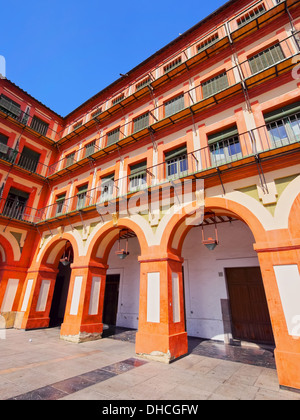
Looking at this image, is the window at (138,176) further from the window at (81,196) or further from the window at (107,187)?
the window at (81,196)

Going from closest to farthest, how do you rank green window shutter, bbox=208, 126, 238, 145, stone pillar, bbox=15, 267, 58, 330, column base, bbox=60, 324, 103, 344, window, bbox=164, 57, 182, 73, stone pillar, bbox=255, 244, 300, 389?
stone pillar, bbox=255, 244, 300, 389
green window shutter, bbox=208, 126, 238, 145
column base, bbox=60, 324, 103, 344
stone pillar, bbox=15, 267, 58, 330
window, bbox=164, 57, 182, 73

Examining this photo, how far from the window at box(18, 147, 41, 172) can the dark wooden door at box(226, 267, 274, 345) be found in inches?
599

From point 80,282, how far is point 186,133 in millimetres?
8920

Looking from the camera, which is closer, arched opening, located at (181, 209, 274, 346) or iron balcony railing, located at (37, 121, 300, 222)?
iron balcony railing, located at (37, 121, 300, 222)

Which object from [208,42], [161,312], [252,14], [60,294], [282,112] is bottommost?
[161,312]

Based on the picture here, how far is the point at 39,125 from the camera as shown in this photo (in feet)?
55.1

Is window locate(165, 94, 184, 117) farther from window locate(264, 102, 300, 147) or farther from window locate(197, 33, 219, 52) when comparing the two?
window locate(264, 102, 300, 147)

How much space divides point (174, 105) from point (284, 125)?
5933mm

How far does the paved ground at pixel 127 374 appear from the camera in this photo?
443 cm

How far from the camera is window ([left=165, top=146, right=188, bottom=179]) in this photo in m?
9.53

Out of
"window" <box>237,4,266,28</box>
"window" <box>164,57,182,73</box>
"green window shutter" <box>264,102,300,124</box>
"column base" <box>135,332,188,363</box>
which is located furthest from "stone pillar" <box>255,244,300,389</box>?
"window" <box>164,57,182,73</box>

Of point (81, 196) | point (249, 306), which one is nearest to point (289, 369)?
point (249, 306)

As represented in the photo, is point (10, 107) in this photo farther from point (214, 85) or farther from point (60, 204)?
point (214, 85)

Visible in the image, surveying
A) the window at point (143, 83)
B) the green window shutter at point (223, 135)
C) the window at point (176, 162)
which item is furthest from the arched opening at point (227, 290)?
the window at point (143, 83)
